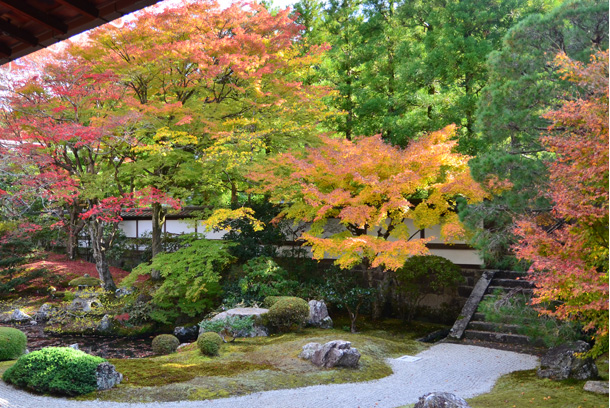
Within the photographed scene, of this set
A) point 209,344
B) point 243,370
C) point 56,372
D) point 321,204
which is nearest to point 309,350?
point 243,370

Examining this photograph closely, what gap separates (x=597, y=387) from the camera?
7.00 m

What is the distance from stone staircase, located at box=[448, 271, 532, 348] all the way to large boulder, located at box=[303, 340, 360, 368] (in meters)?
3.18

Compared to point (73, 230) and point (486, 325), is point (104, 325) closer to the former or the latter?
point (73, 230)

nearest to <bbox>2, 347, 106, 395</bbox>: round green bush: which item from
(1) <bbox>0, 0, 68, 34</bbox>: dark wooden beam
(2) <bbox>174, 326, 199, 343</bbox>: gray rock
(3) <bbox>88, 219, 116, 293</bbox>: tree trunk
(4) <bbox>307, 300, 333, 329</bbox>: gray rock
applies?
(1) <bbox>0, 0, 68, 34</bbox>: dark wooden beam

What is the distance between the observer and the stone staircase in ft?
34.2

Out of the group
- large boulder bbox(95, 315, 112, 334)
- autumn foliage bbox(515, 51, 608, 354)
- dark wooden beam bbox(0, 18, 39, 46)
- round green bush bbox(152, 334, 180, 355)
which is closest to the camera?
Result: dark wooden beam bbox(0, 18, 39, 46)

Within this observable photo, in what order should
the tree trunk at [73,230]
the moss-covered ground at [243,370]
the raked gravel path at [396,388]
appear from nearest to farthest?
the raked gravel path at [396,388] → the moss-covered ground at [243,370] → the tree trunk at [73,230]

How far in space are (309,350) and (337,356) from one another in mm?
741

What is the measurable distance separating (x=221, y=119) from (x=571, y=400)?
1051 centimetres

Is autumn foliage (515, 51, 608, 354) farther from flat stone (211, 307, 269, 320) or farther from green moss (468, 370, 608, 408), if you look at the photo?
flat stone (211, 307, 269, 320)

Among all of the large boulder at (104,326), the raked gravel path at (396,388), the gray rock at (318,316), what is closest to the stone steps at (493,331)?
the raked gravel path at (396,388)

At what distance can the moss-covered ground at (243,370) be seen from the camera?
7273mm

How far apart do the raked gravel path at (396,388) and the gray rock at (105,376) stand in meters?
0.49

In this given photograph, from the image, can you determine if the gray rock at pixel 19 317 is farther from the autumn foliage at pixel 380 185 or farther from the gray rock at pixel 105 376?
the gray rock at pixel 105 376
